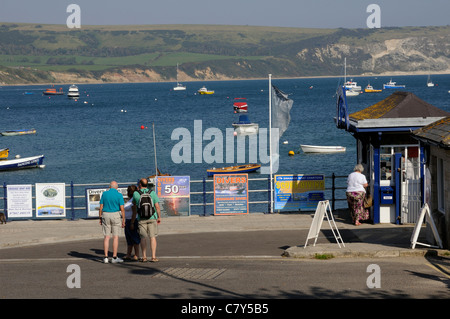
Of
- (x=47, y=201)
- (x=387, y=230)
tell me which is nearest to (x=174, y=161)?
(x=47, y=201)

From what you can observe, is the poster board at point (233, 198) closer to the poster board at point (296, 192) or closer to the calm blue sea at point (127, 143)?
the poster board at point (296, 192)

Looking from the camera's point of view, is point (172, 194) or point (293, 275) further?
point (172, 194)

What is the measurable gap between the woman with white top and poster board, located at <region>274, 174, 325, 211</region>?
2393mm

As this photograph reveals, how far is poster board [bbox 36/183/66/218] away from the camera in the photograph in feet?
70.5

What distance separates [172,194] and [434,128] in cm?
861

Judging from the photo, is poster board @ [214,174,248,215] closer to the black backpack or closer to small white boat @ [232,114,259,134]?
the black backpack

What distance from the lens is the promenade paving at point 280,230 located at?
49.6 ft

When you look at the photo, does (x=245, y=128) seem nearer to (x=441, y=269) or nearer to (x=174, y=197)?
(x=174, y=197)

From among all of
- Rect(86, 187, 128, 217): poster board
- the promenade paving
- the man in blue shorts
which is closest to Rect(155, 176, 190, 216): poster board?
the promenade paving

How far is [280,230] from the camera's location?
1869 cm

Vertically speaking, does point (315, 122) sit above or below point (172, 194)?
above

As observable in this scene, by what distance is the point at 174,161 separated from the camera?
66.2 metres
